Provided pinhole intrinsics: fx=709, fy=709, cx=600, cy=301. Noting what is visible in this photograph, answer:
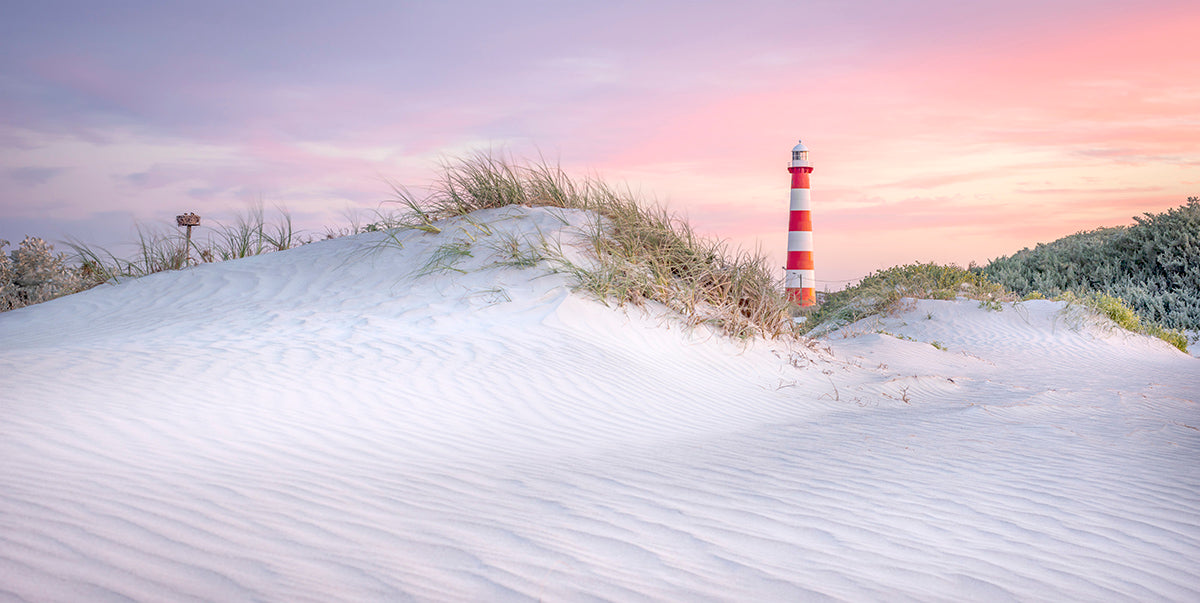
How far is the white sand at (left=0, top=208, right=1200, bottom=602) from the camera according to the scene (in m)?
2.46

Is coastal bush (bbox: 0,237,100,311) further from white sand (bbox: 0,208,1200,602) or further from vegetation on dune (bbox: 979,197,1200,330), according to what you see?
vegetation on dune (bbox: 979,197,1200,330)

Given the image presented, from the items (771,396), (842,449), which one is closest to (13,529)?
(842,449)

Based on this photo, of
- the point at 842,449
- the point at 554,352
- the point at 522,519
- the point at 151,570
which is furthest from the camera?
the point at 554,352

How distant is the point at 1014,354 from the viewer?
A: 1166 cm

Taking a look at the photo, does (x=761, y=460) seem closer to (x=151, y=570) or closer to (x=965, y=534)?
(x=965, y=534)

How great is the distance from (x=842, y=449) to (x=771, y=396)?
2268 millimetres

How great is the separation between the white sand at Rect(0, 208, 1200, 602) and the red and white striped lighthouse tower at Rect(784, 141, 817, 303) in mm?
10834

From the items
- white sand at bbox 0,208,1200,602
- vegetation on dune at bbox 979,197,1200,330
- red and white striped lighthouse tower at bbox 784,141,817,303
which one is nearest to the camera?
white sand at bbox 0,208,1200,602

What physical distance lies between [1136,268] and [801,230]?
8508 mm

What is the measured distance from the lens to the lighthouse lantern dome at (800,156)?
64.7 ft

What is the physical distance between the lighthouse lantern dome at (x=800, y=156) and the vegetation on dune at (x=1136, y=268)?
5430mm

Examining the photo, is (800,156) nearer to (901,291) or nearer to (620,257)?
(901,291)

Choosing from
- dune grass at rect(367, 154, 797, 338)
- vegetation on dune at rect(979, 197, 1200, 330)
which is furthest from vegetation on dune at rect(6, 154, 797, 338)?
vegetation on dune at rect(979, 197, 1200, 330)

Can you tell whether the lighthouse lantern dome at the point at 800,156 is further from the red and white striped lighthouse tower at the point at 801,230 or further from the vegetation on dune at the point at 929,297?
the vegetation on dune at the point at 929,297
